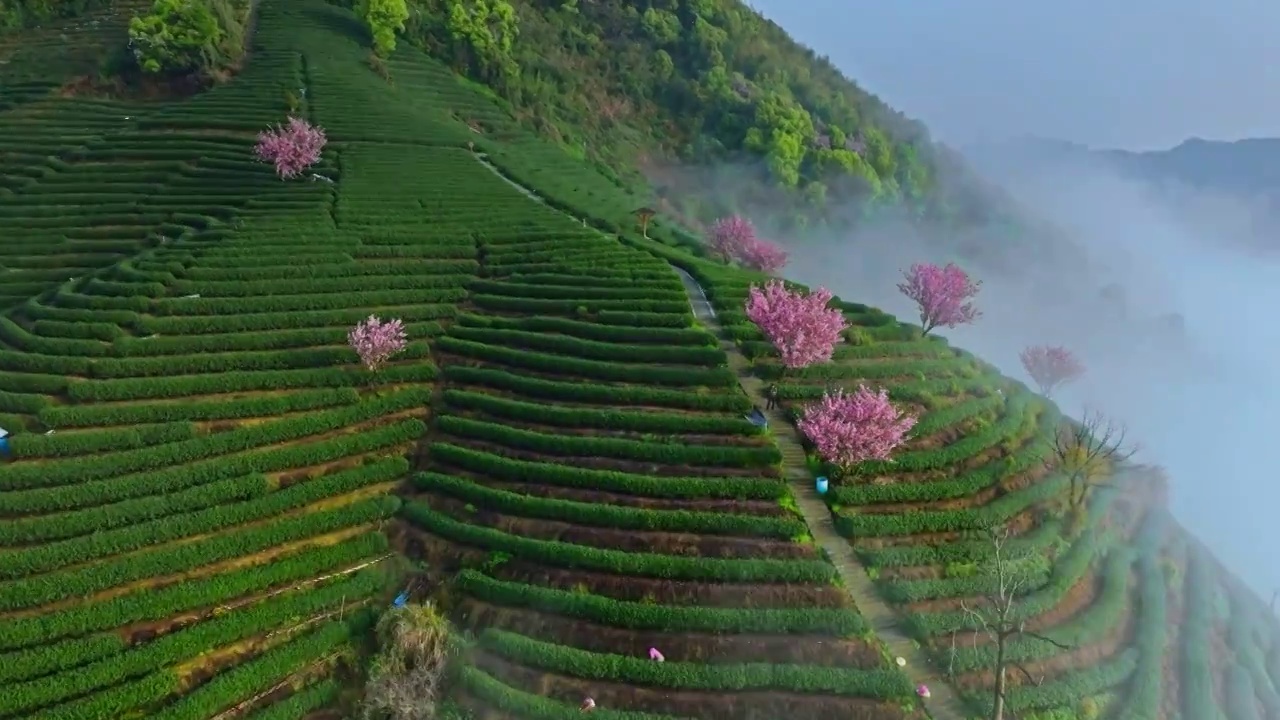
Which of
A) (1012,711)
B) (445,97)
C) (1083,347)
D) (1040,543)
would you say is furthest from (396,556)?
(1083,347)

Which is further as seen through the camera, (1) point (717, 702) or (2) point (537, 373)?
(2) point (537, 373)

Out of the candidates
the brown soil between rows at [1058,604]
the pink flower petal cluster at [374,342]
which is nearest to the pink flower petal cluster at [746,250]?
the pink flower petal cluster at [374,342]

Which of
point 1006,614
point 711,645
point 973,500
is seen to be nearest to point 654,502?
point 711,645

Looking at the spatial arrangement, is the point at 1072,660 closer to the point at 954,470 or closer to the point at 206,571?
the point at 954,470

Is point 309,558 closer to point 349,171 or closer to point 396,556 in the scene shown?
point 396,556

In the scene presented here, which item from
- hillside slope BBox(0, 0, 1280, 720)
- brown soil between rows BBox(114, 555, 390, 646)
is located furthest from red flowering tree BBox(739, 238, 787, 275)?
brown soil between rows BBox(114, 555, 390, 646)

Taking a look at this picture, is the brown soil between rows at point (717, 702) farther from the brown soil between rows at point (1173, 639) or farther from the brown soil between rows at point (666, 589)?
the brown soil between rows at point (1173, 639)

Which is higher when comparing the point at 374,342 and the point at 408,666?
the point at 374,342
